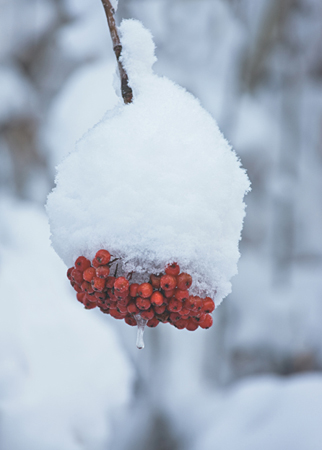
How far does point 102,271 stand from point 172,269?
0.14 m

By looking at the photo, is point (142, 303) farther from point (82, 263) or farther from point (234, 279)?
point (234, 279)

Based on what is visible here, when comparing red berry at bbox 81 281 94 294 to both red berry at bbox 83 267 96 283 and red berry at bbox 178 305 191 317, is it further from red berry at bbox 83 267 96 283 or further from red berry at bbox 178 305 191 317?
red berry at bbox 178 305 191 317

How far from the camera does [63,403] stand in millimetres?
2170

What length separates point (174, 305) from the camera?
772 millimetres

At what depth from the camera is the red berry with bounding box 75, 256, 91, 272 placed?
0.79 meters

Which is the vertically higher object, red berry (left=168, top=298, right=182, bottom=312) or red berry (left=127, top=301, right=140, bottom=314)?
red berry (left=168, top=298, right=182, bottom=312)

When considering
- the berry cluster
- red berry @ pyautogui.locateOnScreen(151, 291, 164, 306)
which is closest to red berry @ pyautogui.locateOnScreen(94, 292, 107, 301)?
the berry cluster

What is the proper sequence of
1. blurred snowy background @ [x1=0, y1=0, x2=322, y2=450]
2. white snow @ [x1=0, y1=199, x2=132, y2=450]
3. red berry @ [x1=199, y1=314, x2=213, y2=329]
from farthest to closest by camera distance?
blurred snowy background @ [x1=0, y1=0, x2=322, y2=450], white snow @ [x1=0, y1=199, x2=132, y2=450], red berry @ [x1=199, y1=314, x2=213, y2=329]

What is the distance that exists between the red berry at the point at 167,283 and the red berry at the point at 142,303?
5 centimetres

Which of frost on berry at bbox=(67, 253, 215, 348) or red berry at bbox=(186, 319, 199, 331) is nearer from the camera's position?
frost on berry at bbox=(67, 253, 215, 348)

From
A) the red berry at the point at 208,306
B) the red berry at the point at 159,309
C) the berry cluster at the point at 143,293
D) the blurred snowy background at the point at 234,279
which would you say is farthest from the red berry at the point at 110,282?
the blurred snowy background at the point at 234,279

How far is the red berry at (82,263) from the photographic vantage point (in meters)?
0.79

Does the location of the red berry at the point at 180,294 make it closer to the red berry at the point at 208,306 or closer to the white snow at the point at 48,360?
the red berry at the point at 208,306

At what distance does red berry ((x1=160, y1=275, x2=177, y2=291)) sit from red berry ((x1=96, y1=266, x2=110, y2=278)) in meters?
0.11
